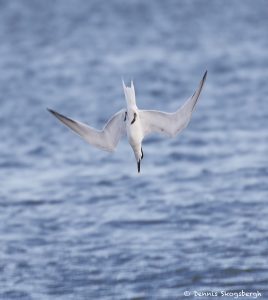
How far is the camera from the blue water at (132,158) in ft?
50.3

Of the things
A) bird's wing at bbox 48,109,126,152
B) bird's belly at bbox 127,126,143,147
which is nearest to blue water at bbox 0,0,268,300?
bird's wing at bbox 48,109,126,152

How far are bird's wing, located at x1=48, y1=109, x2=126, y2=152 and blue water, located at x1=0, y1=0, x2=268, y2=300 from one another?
119 inches

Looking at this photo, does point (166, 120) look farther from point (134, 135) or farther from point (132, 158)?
point (132, 158)

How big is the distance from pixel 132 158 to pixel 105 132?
8.18 meters

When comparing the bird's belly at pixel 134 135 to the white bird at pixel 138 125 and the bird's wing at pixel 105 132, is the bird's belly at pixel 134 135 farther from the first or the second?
the bird's wing at pixel 105 132

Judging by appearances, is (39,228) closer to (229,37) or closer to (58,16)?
(229,37)

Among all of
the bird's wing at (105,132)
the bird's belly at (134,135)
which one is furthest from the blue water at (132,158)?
the bird's belly at (134,135)

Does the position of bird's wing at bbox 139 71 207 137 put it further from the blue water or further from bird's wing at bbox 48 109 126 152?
the blue water

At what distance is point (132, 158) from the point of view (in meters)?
20.3

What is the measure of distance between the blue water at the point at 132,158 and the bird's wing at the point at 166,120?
121 inches

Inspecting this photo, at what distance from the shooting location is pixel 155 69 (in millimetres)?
26656

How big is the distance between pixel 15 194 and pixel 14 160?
221 cm

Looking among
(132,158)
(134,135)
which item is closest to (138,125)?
(134,135)

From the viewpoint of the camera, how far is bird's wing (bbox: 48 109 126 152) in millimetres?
11938
